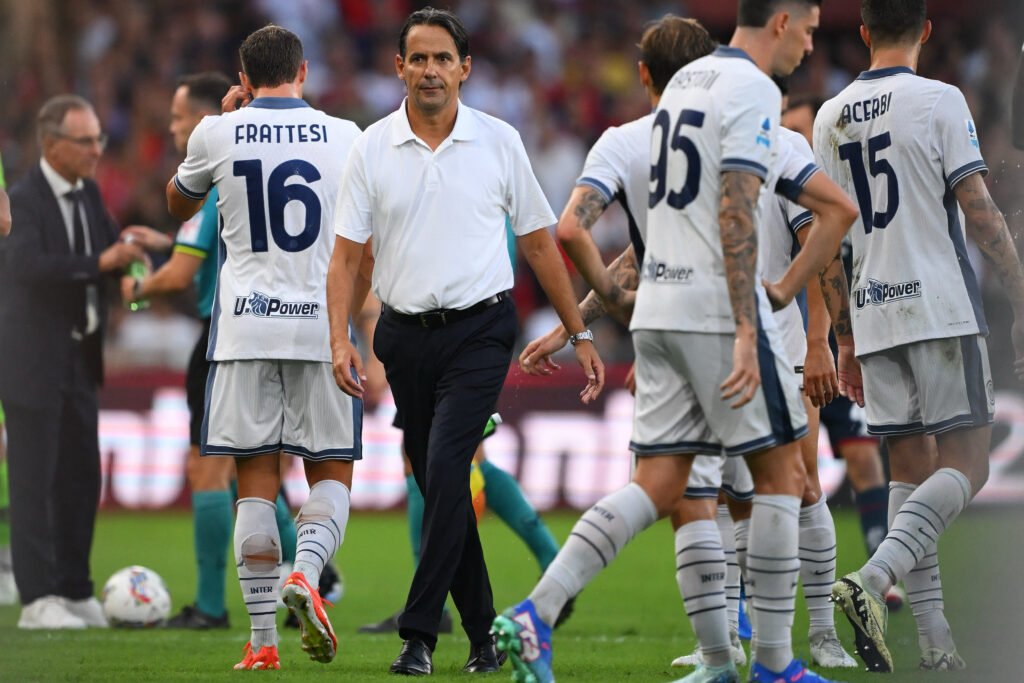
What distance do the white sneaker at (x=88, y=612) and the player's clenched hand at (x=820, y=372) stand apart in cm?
453

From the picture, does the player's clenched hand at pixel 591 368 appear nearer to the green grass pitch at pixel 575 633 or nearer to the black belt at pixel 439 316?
the black belt at pixel 439 316

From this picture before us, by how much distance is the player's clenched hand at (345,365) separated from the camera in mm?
5777

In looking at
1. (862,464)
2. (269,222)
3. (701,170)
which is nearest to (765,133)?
(701,170)

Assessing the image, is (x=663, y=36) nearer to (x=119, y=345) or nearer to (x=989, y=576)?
(x=989, y=576)

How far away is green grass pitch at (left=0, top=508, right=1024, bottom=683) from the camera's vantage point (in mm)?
5984

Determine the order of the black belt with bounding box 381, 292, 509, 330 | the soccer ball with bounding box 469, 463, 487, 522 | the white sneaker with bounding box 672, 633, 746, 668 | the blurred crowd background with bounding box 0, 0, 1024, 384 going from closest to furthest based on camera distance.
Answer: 1. the black belt with bounding box 381, 292, 509, 330
2. the white sneaker with bounding box 672, 633, 746, 668
3. the soccer ball with bounding box 469, 463, 487, 522
4. the blurred crowd background with bounding box 0, 0, 1024, 384

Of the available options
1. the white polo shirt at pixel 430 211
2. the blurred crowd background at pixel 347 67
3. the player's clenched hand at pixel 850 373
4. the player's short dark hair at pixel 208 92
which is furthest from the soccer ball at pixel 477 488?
the blurred crowd background at pixel 347 67

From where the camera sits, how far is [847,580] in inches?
235

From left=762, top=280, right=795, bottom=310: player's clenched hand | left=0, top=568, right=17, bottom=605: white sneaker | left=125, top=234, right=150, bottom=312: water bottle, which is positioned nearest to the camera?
left=762, top=280, right=795, bottom=310: player's clenched hand

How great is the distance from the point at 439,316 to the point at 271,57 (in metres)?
1.39

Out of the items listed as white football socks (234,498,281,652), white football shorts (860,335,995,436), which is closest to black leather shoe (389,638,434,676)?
white football socks (234,498,281,652)

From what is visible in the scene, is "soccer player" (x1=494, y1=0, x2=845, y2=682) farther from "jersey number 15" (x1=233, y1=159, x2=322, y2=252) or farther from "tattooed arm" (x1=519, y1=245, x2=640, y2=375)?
"jersey number 15" (x1=233, y1=159, x2=322, y2=252)

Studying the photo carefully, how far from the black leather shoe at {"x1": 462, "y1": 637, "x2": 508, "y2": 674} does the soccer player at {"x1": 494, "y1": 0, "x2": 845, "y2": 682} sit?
3.79 ft

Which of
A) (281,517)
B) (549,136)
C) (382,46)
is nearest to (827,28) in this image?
(549,136)
